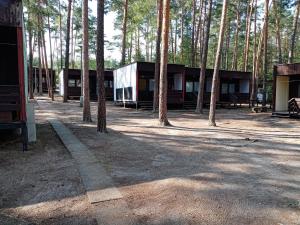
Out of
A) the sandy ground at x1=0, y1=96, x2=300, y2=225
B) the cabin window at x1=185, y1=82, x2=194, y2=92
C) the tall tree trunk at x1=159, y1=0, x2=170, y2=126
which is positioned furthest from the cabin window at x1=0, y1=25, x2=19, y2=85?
the cabin window at x1=185, y1=82, x2=194, y2=92

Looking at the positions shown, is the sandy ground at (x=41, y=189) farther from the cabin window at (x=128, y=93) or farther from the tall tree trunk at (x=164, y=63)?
the cabin window at (x=128, y=93)

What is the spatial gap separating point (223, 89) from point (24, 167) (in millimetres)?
23972

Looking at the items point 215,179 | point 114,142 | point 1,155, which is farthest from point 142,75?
point 215,179

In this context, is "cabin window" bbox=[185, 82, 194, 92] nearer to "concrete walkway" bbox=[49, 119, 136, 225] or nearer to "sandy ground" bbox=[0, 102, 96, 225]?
"sandy ground" bbox=[0, 102, 96, 225]

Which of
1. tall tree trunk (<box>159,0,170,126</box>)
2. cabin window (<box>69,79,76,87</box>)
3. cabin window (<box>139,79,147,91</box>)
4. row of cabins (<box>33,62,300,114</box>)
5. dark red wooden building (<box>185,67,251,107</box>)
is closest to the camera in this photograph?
tall tree trunk (<box>159,0,170,126</box>)

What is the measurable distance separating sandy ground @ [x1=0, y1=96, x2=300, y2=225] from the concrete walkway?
0.24 feet

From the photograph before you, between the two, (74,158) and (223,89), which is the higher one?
(223,89)

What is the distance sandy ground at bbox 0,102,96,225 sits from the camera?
4.13 m

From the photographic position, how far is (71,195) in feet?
15.9

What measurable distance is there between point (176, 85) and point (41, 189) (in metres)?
19.5

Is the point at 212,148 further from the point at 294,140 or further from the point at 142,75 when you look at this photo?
the point at 142,75

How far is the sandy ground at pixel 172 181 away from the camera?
13.5ft

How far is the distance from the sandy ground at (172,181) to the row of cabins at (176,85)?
12930 millimetres

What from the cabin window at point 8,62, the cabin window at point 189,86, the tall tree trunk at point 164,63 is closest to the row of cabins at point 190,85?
the cabin window at point 189,86
